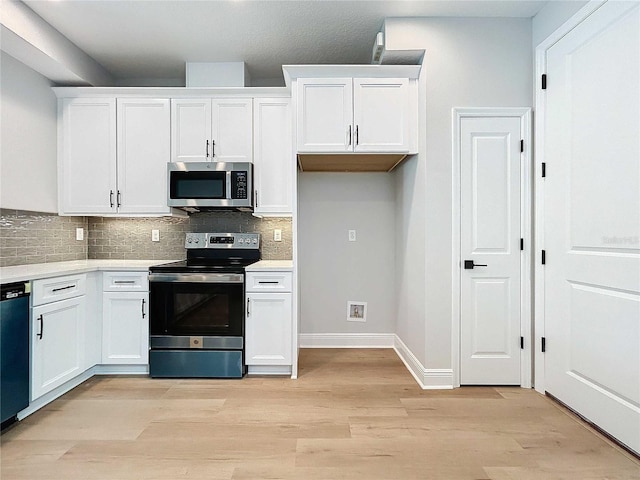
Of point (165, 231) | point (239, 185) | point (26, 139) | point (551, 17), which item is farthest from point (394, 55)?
point (26, 139)

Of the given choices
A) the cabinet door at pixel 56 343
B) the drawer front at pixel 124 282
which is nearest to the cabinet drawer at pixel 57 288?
the cabinet door at pixel 56 343

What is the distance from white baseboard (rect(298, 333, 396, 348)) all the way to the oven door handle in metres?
1.21

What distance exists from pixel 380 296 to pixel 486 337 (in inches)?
48.0

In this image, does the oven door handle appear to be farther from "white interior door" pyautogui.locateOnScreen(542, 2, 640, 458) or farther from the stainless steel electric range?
"white interior door" pyautogui.locateOnScreen(542, 2, 640, 458)

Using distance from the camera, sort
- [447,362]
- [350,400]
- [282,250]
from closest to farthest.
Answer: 1. [350,400]
2. [447,362]
3. [282,250]

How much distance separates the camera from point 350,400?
102 inches

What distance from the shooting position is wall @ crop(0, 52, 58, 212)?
2682 millimetres

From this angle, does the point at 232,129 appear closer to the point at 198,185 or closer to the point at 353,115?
the point at 198,185

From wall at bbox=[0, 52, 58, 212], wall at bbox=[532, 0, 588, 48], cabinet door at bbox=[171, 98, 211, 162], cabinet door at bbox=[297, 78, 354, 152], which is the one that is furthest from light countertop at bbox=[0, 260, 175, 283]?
wall at bbox=[532, 0, 588, 48]

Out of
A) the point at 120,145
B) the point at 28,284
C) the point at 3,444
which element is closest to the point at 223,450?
the point at 3,444

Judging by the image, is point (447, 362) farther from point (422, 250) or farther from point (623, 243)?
point (623, 243)

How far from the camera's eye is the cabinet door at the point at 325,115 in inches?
115

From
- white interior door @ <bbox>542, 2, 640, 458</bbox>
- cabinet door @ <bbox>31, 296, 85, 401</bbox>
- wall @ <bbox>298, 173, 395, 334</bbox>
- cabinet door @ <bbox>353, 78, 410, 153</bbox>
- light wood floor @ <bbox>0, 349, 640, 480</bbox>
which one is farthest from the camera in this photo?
wall @ <bbox>298, 173, 395, 334</bbox>

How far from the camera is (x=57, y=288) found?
258cm
